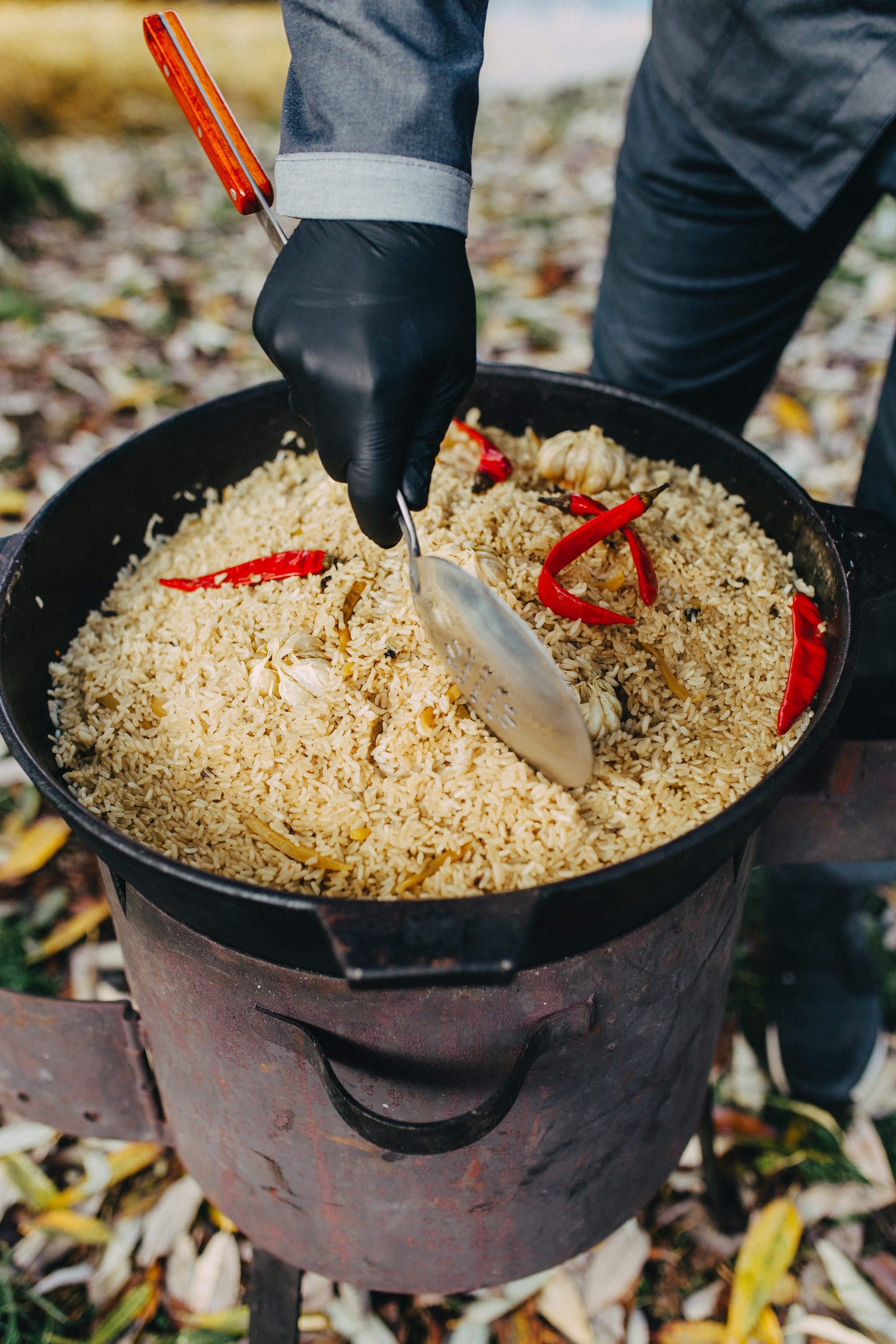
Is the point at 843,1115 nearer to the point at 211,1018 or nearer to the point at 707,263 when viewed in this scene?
the point at 211,1018

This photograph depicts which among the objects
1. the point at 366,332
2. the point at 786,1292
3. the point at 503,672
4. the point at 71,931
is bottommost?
the point at 786,1292

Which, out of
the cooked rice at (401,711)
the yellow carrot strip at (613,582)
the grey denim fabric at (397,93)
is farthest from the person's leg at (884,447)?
the yellow carrot strip at (613,582)

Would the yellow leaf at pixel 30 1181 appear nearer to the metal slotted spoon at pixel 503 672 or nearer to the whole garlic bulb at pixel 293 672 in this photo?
the whole garlic bulb at pixel 293 672

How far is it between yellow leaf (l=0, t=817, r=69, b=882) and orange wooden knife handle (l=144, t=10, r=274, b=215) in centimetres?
213

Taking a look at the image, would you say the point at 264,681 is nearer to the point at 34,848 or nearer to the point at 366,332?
the point at 366,332

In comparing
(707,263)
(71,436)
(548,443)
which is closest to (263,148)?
(71,436)

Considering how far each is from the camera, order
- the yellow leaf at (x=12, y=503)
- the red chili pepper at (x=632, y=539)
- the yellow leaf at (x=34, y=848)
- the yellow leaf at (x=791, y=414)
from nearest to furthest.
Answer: the red chili pepper at (x=632, y=539), the yellow leaf at (x=34, y=848), the yellow leaf at (x=12, y=503), the yellow leaf at (x=791, y=414)

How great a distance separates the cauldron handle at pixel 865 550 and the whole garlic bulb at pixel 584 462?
40cm

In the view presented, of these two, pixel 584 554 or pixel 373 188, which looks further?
pixel 584 554

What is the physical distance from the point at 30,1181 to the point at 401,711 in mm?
1869

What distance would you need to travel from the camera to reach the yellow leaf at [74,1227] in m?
2.26

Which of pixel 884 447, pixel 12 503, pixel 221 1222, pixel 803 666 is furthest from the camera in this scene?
pixel 12 503

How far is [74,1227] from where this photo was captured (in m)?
2.28

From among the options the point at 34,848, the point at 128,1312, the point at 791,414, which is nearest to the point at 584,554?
the point at 128,1312
